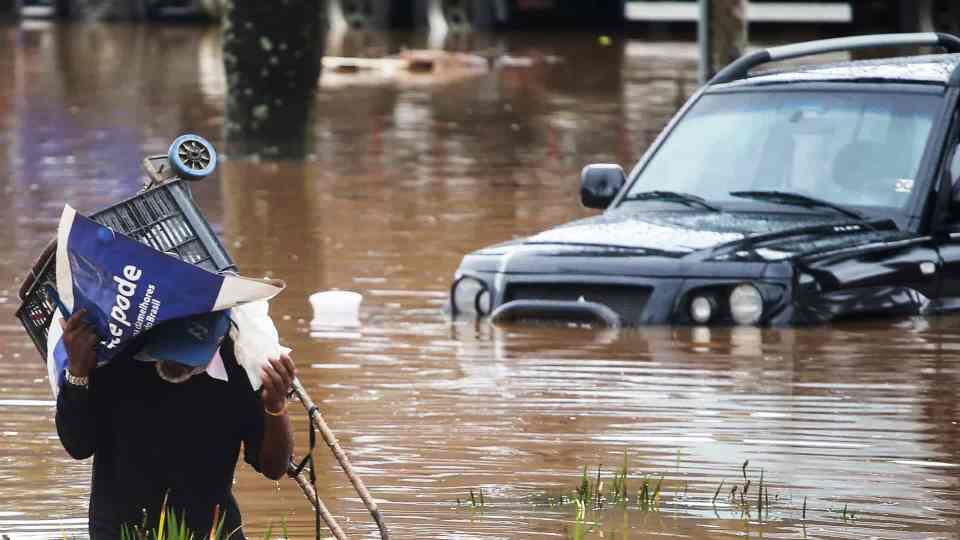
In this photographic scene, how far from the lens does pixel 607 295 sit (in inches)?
421

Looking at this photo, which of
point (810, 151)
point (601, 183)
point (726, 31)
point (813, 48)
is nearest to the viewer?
point (810, 151)

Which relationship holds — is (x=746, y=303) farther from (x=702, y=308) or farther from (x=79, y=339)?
(x=79, y=339)

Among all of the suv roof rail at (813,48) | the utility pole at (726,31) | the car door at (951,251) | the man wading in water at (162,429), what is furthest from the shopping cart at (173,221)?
the utility pole at (726,31)

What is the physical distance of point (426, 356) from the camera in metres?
10.7

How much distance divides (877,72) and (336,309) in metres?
2.88

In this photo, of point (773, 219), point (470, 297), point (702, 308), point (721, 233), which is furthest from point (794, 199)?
point (470, 297)

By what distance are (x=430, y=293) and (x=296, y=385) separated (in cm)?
726

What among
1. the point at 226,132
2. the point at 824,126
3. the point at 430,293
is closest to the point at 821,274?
the point at 824,126

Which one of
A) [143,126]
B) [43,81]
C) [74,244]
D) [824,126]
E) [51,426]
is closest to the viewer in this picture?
[74,244]

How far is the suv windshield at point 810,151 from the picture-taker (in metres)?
11.1

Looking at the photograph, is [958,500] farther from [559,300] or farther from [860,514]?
[559,300]

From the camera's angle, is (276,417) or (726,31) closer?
(276,417)

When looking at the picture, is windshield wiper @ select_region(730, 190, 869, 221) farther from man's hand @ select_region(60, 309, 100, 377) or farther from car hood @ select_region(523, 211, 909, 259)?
man's hand @ select_region(60, 309, 100, 377)

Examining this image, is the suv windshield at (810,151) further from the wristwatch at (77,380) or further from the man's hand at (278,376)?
the wristwatch at (77,380)
